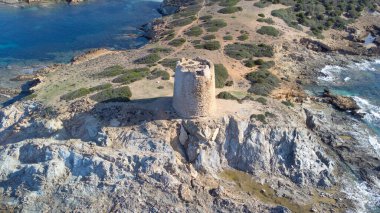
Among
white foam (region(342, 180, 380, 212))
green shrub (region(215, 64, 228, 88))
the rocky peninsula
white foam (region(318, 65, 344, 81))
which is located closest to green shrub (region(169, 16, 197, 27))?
the rocky peninsula

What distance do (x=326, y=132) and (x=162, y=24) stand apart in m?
30.1

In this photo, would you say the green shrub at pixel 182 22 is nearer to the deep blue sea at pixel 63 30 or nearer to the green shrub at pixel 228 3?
the deep blue sea at pixel 63 30

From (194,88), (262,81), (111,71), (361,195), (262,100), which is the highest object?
(194,88)

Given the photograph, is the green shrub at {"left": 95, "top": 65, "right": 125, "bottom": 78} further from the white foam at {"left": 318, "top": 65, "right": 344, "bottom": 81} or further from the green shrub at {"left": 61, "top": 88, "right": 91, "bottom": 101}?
the white foam at {"left": 318, "top": 65, "right": 344, "bottom": 81}

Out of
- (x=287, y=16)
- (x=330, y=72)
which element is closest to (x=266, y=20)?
(x=287, y=16)

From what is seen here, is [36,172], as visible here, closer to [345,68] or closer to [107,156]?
[107,156]

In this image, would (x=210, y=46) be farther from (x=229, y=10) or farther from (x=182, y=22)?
(x=229, y=10)

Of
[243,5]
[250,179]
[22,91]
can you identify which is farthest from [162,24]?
[250,179]

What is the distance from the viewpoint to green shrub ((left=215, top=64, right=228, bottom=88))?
4292 cm

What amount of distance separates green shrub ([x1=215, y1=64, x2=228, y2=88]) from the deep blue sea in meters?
18.0

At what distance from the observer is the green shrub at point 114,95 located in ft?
125

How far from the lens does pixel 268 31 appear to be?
2240 inches

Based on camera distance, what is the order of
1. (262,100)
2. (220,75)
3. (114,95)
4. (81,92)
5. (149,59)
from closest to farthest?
(114,95)
(81,92)
(262,100)
(220,75)
(149,59)

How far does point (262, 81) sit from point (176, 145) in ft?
49.3
